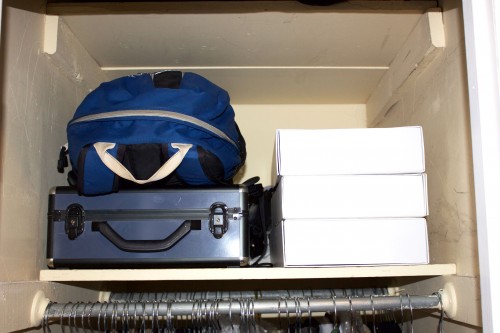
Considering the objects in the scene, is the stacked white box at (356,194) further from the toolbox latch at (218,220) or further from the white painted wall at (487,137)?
the white painted wall at (487,137)

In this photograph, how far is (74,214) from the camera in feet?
3.14

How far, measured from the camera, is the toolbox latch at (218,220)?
37.3 inches

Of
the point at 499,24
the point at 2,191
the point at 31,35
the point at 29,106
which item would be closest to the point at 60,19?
the point at 31,35

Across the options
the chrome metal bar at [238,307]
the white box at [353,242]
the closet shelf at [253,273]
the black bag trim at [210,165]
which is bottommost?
the chrome metal bar at [238,307]

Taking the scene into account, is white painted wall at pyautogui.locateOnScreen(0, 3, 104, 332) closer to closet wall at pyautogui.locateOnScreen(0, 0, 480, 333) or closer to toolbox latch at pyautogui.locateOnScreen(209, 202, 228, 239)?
closet wall at pyautogui.locateOnScreen(0, 0, 480, 333)

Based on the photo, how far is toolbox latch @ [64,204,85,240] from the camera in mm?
948

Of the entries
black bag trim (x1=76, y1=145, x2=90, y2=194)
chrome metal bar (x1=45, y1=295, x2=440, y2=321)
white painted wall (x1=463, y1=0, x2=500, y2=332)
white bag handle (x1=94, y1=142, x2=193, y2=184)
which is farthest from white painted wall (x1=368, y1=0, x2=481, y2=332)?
black bag trim (x1=76, y1=145, x2=90, y2=194)

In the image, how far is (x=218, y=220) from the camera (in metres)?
0.95

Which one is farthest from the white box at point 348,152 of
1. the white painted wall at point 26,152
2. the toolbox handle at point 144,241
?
the white painted wall at point 26,152

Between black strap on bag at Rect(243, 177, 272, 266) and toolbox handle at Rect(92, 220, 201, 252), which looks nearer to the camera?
toolbox handle at Rect(92, 220, 201, 252)

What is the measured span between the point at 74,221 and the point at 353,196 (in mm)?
552

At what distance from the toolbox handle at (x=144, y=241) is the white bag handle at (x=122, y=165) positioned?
0.12 meters

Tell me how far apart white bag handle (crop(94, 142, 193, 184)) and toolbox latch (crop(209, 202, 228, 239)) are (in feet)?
0.40

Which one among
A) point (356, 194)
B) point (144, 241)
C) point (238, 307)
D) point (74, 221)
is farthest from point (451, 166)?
point (74, 221)
